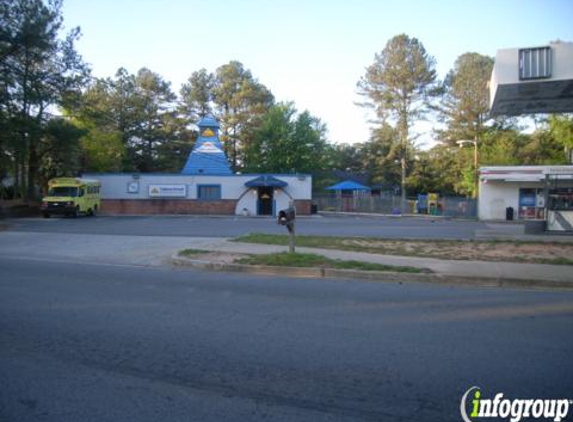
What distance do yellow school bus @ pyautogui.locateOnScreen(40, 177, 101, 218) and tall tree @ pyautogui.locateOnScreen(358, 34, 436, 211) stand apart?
34.0 meters

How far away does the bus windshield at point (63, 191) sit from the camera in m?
31.2

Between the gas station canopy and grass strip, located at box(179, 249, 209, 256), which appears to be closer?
grass strip, located at box(179, 249, 209, 256)

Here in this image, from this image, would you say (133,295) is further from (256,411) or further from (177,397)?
(256,411)

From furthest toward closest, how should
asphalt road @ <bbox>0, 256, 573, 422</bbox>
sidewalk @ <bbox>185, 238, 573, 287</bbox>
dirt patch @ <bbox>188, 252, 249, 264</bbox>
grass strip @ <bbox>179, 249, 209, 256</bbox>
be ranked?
1. grass strip @ <bbox>179, 249, 209, 256</bbox>
2. dirt patch @ <bbox>188, 252, 249, 264</bbox>
3. sidewalk @ <bbox>185, 238, 573, 287</bbox>
4. asphalt road @ <bbox>0, 256, 573, 422</bbox>

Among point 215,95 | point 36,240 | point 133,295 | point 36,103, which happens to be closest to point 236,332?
point 133,295

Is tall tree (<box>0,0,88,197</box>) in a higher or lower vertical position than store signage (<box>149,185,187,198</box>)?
higher

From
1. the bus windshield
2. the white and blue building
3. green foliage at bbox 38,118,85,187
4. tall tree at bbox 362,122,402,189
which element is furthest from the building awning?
tall tree at bbox 362,122,402,189

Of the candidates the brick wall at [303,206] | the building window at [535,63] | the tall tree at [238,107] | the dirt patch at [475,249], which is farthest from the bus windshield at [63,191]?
the tall tree at [238,107]

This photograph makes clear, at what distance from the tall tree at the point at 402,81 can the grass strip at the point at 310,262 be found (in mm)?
42857

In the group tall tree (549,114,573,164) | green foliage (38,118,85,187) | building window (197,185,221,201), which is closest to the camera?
green foliage (38,118,85,187)

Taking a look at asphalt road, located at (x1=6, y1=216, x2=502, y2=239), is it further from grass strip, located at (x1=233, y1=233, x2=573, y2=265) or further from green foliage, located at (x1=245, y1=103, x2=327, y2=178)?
green foliage, located at (x1=245, y1=103, x2=327, y2=178)

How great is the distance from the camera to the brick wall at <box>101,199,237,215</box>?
122ft

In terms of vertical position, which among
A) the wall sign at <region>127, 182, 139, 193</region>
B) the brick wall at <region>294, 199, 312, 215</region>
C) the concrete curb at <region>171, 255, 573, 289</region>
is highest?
the wall sign at <region>127, 182, 139, 193</region>

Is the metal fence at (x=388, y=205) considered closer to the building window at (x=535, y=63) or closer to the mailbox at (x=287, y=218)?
the building window at (x=535, y=63)
